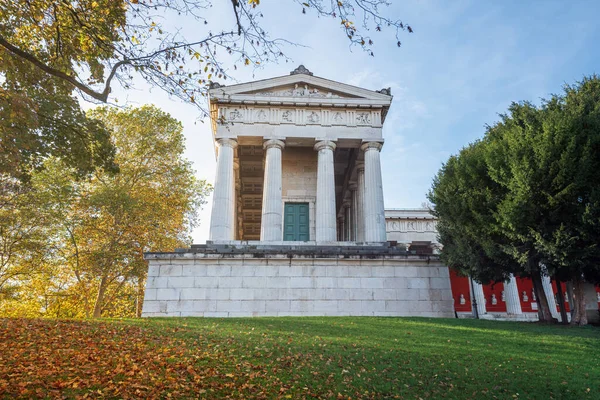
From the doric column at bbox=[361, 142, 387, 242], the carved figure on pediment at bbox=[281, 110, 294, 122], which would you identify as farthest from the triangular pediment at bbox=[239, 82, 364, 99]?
the doric column at bbox=[361, 142, 387, 242]

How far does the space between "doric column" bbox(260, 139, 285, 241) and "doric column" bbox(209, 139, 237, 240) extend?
1.90 m

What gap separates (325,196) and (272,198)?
2996 millimetres

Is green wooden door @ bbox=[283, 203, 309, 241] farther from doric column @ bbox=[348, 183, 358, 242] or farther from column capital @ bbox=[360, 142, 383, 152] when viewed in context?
column capital @ bbox=[360, 142, 383, 152]

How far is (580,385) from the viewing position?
337 inches

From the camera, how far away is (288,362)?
356 inches

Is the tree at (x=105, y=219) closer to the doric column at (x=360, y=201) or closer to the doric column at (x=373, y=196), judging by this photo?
the doric column at (x=360, y=201)

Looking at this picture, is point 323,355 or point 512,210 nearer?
point 323,355

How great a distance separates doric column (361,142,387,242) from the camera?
23.0 m

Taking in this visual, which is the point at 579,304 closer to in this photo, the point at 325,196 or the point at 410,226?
the point at 325,196

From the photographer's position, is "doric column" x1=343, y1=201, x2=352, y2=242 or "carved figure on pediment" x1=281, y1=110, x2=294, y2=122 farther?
"doric column" x1=343, y1=201, x2=352, y2=242

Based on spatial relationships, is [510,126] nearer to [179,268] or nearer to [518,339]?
[518,339]

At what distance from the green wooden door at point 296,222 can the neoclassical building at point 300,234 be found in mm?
67

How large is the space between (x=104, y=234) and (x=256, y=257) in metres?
13.2

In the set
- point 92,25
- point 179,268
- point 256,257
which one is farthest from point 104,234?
point 92,25
